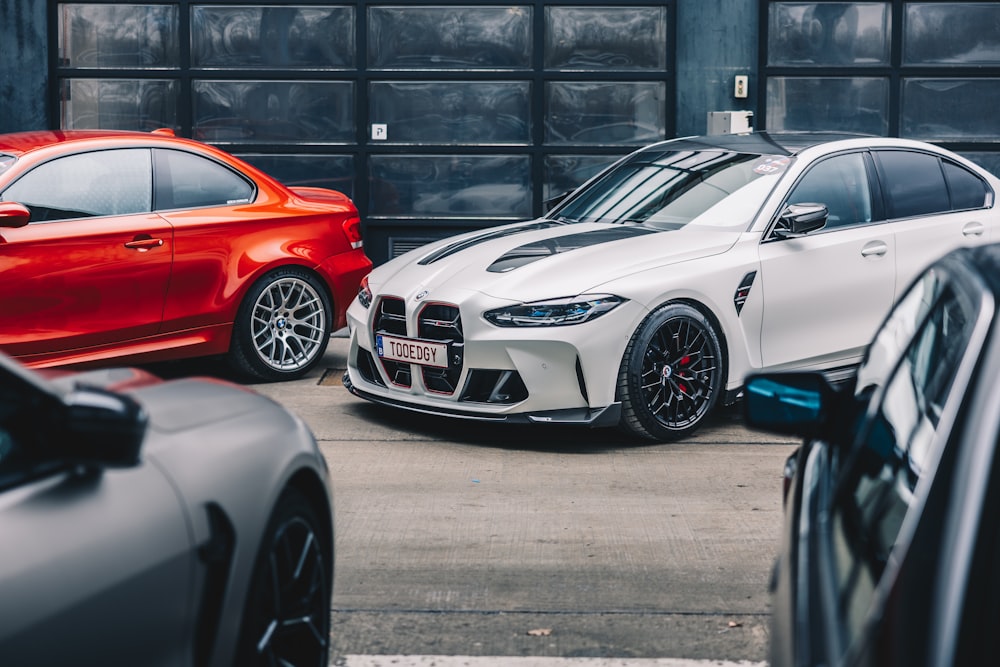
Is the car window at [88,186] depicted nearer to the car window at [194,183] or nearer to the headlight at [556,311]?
the car window at [194,183]

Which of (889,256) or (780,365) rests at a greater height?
(889,256)

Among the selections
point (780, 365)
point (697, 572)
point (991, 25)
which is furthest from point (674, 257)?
point (991, 25)

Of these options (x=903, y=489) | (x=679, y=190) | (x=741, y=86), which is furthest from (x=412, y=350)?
(x=741, y=86)

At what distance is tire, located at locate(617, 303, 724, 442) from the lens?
6.98 m

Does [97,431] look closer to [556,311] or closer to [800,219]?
[556,311]

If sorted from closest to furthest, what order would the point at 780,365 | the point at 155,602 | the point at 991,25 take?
the point at 155,602 → the point at 780,365 → the point at 991,25

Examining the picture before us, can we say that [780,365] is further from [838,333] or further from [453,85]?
[453,85]

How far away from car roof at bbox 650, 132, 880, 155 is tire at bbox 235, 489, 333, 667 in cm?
501

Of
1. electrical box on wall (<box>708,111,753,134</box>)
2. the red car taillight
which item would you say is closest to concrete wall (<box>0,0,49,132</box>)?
the red car taillight

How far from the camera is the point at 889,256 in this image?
7848 mm

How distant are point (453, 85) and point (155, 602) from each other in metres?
10.4

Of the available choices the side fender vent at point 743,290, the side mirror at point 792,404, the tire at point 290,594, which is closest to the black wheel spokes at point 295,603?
the tire at point 290,594

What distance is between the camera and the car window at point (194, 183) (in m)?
8.66

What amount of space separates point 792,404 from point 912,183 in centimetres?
539
